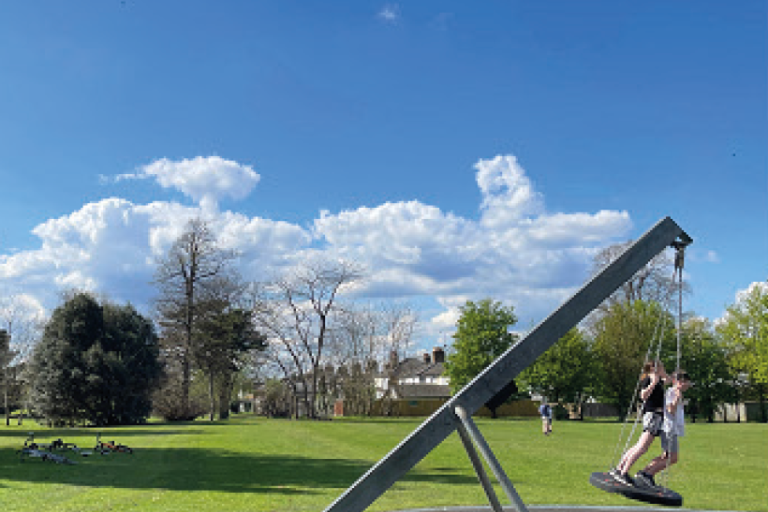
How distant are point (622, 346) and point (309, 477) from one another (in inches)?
1738

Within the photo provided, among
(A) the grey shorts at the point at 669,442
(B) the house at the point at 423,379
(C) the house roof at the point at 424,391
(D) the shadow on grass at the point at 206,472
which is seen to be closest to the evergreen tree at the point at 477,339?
(B) the house at the point at 423,379

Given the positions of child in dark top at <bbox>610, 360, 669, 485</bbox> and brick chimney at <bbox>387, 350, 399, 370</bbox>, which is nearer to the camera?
child in dark top at <bbox>610, 360, 669, 485</bbox>

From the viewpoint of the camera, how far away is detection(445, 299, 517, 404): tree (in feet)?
198

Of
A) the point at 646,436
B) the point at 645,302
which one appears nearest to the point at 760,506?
the point at 646,436

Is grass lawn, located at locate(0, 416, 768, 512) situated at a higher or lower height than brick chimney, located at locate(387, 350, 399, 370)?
lower

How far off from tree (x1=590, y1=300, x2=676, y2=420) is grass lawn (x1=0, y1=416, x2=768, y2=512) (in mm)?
25934

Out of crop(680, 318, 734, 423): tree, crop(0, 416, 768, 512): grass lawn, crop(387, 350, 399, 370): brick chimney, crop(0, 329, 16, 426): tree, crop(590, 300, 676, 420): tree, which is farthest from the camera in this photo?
crop(387, 350, 399, 370): brick chimney

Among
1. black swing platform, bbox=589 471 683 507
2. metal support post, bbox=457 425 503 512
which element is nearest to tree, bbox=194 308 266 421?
black swing platform, bbox=589 471 683 507

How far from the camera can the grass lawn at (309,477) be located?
12617mm

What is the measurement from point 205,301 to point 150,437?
22.9 meters

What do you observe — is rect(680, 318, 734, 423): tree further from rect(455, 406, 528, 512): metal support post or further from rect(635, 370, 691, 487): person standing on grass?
rect(455, 406, 528, 512): metal support post

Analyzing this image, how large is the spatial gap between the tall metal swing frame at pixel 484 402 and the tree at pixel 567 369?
1998 inches

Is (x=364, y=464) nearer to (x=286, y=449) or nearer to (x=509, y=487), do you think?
(x=286, y=449)

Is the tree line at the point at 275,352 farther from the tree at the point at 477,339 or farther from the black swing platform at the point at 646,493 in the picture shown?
the black swing platform at the point at 646,493
